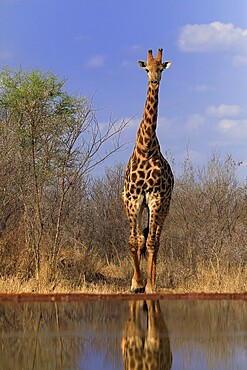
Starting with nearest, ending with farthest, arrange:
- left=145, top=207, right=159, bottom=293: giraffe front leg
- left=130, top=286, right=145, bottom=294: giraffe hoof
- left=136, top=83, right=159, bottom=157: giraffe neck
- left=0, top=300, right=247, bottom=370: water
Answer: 1. left=0, top=300, right=247, bottom=370: water
2. left=145, top=207, right=159, bottom=293: giraffe front leg
3. left=130, top=286, right=145, bottom=294: giraffe hoof
4. left=136, top=83, right=159, bottom=157: giraffe neck

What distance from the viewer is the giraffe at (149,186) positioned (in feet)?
49.3

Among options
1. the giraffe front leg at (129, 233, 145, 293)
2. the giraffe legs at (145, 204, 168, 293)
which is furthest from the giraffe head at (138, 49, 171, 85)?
the giraffe front leg at (129, 233, 145, 293)

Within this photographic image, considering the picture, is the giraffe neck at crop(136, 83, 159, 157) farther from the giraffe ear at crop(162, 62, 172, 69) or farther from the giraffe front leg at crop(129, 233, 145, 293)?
the giraffe front leg at crop(129, 233, 145, 293)

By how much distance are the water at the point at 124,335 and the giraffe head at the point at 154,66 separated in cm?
465

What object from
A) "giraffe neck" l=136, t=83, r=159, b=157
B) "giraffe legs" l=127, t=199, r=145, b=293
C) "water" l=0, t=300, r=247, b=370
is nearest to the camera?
"water" l=0, t=300, r=247, b=370

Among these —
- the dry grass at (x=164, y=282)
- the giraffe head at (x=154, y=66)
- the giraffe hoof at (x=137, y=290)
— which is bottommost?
the giraffe hoof at (x=137, y=290)

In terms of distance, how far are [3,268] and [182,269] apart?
400cm

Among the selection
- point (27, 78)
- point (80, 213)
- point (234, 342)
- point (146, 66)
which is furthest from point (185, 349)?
point (27, 78)

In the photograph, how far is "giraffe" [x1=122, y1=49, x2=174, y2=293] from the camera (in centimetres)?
1502

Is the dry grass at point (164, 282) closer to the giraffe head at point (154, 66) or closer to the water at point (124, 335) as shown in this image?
the water at point (124, 335)

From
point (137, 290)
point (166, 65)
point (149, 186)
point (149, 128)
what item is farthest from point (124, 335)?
point (166, 65)

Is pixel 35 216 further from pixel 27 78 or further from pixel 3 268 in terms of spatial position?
pixel 27 78

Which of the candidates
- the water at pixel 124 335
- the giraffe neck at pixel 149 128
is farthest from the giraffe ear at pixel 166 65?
the water at pixel 124 335

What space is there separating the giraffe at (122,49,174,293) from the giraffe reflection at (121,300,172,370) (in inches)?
119
